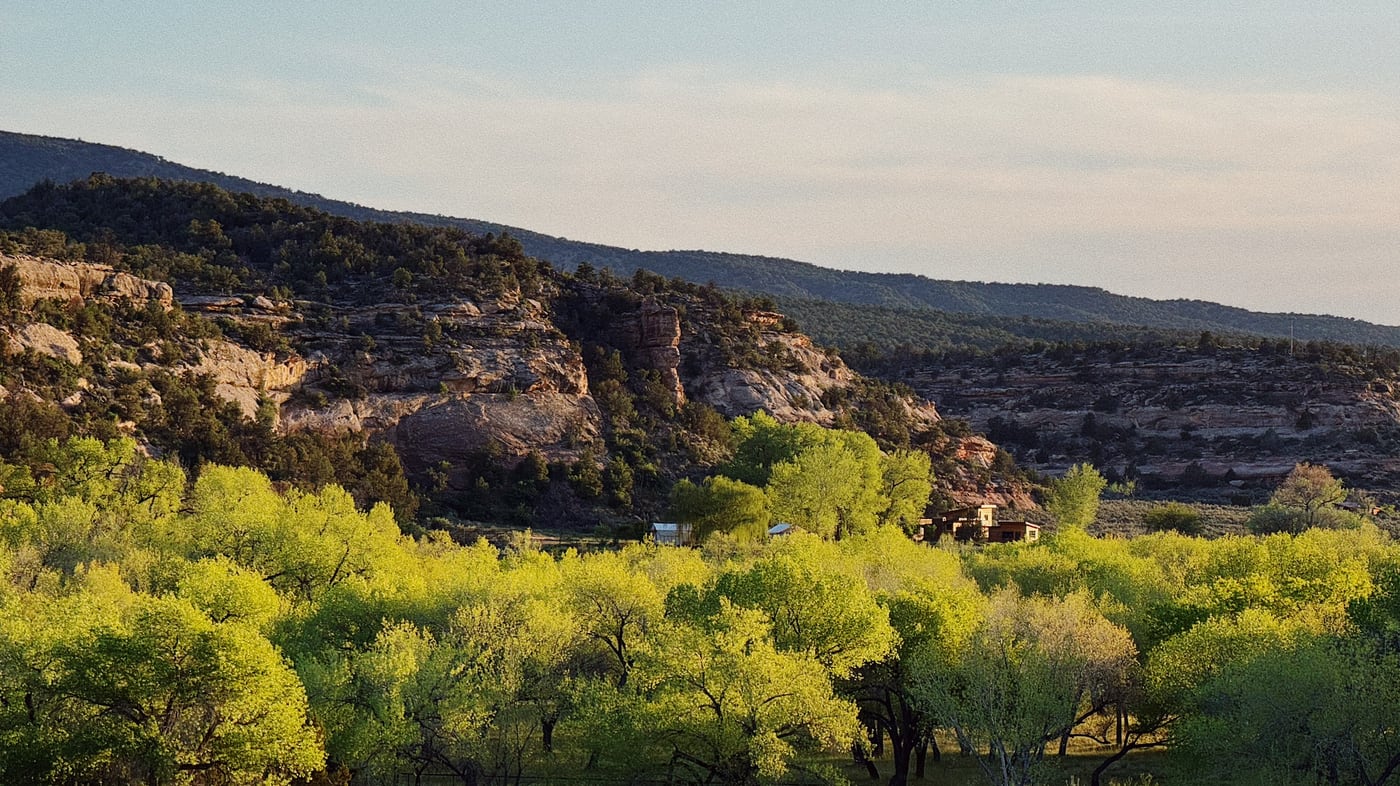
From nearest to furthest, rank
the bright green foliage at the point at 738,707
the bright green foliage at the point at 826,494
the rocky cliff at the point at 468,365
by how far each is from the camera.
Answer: the bright green foliage at the point at 738,707, the bright green foliage at the point at 826,494, the rocky cliff at the point at 468,365

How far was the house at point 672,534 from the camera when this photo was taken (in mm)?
88756

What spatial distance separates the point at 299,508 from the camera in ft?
228

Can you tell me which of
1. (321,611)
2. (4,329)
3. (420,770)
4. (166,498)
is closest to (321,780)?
(420,770)

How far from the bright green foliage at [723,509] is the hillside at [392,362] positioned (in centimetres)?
852

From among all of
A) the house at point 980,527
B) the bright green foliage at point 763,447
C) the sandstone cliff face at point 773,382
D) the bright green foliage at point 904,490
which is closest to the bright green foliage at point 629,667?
the bright green foliage at point 904,490

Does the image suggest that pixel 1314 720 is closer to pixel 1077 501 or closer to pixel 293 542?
pixel 293 542

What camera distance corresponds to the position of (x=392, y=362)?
348 ft

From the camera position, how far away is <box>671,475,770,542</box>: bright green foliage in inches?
3561

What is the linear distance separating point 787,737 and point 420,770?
10538mm

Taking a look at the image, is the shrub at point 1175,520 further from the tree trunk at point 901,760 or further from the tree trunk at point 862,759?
the tree trunk at point 901,760

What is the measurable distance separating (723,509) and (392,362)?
28.6 metres

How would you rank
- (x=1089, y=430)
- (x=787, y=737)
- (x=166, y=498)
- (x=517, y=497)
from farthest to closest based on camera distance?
1. (x=1089, y=430)
2. (x=517, y=497)
3. (x=166, y=498)
4. (x=787, y=737)

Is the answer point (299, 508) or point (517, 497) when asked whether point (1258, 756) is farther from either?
point (517, 497)

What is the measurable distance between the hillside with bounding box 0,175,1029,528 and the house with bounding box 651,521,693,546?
26.3 feet
